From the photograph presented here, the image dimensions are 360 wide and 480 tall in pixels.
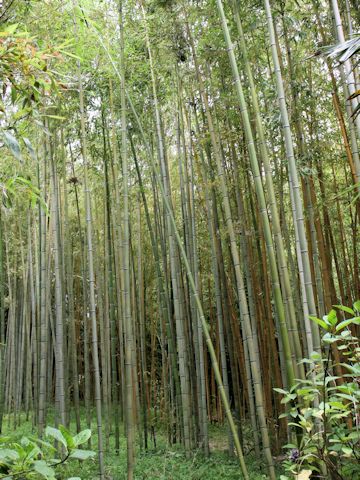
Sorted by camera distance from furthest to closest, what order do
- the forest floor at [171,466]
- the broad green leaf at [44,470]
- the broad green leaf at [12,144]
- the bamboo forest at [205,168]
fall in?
the forest floor at [171,466] < the bamboo forest at [205,168] < the broad green leaf at [12,144] < the broad green leaf at [44,470]

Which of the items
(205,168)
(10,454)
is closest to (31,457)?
(10,454)

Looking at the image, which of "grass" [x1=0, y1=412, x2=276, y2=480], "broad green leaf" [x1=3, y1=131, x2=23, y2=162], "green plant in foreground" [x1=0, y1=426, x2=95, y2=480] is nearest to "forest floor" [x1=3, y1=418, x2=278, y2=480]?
"grass" [x1=0, y1=412, x2=276, y2=480]

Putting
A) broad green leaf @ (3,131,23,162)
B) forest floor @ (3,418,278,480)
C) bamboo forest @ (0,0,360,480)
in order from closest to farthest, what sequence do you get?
broad green leaf @ (3,131,23,162) → bamboo forest @ (0,0,360,480) → forest floor @ (3,418,278,480)

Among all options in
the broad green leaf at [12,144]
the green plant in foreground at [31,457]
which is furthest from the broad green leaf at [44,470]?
the broad green leaf at [12,144]

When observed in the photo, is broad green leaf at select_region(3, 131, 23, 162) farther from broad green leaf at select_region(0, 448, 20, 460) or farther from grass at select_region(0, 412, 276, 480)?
grass at select_region(0, 412, 276, 480)

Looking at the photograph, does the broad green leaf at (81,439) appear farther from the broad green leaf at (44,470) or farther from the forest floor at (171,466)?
the forest floor at (171,466)

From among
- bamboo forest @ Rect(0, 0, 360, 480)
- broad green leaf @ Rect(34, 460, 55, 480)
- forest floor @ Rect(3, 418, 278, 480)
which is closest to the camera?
broad green leaf @ Rect(34, 460, 55, 480)

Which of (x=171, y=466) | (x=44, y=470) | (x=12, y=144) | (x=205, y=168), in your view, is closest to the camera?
(x=44, y=470)

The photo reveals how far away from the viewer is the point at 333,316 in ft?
4.56

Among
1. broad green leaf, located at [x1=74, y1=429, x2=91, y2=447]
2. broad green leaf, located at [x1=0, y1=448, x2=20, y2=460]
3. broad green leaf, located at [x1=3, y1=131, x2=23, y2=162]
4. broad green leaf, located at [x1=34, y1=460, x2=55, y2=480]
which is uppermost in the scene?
broad green leaf, located at [x1=3, y1=131, x2=23, y2=162]

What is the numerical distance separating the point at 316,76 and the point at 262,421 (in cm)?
324

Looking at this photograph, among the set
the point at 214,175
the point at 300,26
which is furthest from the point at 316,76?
the point at 214,175

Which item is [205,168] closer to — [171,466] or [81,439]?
[171,466]

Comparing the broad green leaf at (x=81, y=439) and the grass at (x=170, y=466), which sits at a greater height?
the broad green leaf at (x=81, y=439)
